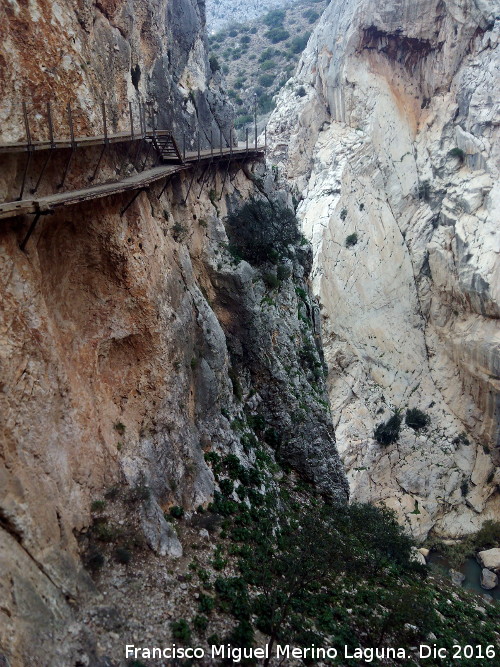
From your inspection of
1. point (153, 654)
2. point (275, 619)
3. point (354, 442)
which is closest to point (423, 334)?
point (354, 442)

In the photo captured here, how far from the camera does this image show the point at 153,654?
1095cm

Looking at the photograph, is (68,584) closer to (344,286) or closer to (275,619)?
(275,619)

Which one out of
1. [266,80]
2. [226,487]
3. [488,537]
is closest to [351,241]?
[488,537]

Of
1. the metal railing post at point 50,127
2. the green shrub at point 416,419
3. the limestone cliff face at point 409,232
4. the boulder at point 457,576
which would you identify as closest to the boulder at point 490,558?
the boulder at point 457,576

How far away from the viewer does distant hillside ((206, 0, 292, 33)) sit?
326 feet

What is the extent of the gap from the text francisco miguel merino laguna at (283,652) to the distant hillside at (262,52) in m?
59.1

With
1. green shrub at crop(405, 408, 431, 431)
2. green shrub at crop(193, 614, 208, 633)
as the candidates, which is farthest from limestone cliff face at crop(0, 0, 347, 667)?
green shrub at crop(405, 408, 431, 431)

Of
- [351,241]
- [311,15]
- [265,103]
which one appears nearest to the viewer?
[351,241]

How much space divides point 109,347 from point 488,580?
29.3m

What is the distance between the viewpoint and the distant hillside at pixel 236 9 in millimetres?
99375

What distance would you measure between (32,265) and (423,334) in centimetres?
3654

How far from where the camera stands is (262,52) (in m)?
80.1

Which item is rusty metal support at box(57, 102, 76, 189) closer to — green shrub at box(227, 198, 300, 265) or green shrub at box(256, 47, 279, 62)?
green shrub at box(227, 198, 300, 265)

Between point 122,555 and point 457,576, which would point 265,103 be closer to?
point 457,576
